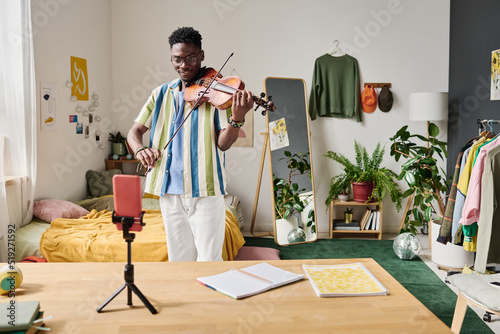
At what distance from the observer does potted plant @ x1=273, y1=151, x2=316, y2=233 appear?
4.46 metres

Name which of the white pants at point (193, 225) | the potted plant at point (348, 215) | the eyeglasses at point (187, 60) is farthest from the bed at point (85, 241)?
the potted plant at point (348, 215)

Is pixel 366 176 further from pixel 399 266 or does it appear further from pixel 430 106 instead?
pixel 399 266

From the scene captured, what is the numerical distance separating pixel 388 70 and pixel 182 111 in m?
3.35

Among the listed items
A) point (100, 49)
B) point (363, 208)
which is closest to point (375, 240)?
point (363, 208)

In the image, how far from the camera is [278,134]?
4.56m

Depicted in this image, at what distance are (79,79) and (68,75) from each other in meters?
0.19

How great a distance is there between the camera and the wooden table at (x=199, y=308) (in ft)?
3.70

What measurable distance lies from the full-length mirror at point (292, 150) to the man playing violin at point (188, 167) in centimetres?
249

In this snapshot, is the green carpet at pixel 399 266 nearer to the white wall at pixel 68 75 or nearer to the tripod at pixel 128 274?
the white wall at pixel 68 75

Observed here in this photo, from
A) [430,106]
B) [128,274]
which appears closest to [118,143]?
[430,106]

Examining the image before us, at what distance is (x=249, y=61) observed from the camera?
4.75 meters

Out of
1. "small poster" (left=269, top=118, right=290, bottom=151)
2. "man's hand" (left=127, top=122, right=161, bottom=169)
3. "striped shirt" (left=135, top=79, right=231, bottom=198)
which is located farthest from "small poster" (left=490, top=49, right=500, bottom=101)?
"man's hand" (left=127, top=122, right=161, bottom=169)

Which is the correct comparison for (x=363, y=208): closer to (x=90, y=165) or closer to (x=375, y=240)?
(x=375, y=240)

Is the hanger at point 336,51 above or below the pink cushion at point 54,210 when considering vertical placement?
above
